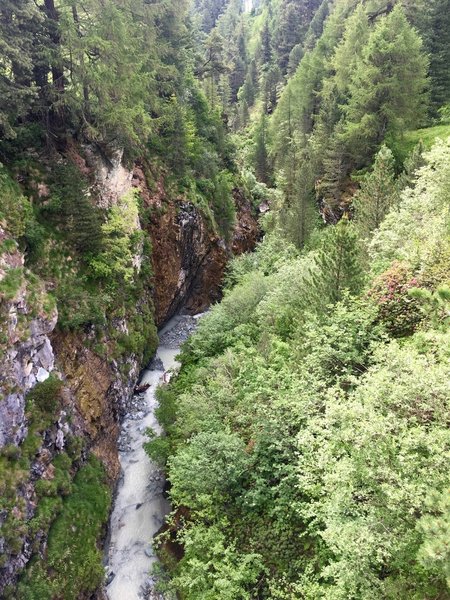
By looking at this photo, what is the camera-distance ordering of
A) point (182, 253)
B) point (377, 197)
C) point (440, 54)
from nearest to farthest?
point (377, 197) < point (182, 253) < point (440, 54)

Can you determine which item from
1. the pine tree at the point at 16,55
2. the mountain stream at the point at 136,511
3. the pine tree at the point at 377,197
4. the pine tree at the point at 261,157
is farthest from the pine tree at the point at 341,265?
the pine tree at the point at 261,157

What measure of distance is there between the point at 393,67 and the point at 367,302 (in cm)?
2750

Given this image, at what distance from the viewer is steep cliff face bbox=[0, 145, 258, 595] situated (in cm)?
1414

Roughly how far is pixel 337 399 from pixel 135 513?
13.3 m

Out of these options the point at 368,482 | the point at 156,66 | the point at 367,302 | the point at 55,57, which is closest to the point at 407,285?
the point at 367,302

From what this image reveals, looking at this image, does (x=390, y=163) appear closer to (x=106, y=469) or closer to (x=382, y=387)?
(x=382, y=387)

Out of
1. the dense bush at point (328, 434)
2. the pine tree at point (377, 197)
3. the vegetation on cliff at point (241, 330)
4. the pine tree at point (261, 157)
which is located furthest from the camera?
the pine tree at point (261, 157)

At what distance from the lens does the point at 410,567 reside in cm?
764

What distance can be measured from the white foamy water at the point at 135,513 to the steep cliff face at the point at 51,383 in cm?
103

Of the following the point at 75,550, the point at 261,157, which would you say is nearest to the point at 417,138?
the point at 261,157

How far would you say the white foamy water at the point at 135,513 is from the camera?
1667 cm

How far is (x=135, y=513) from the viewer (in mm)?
19219

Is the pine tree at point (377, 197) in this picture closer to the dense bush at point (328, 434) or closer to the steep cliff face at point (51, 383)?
the dense bush at point (328, 434)

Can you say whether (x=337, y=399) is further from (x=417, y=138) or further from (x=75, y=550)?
(x=417, y=138)
